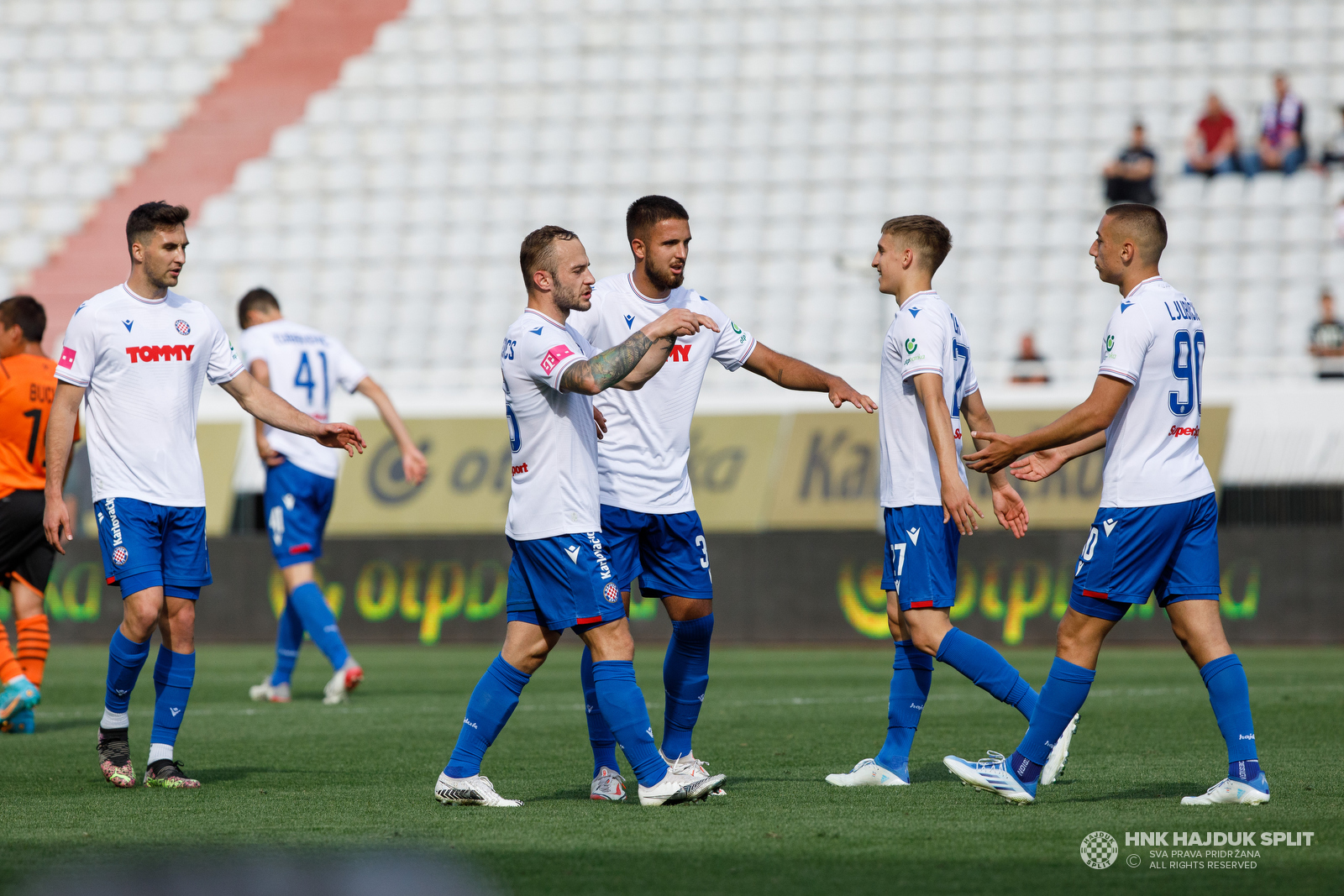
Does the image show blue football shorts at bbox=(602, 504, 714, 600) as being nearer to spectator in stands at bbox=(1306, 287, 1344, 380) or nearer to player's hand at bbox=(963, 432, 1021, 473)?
player's hand at bbox=(963, 432, 1021, 473)

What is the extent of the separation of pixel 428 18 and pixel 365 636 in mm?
12640

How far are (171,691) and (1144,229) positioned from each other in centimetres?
432

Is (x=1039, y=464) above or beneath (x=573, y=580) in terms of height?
above

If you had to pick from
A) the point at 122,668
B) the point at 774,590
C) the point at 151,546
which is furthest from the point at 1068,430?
the point at 774,590

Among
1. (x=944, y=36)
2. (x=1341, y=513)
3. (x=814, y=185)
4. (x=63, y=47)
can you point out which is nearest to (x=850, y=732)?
(x=1341, y=513)

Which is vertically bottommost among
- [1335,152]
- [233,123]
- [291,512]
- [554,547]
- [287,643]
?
[287,643]

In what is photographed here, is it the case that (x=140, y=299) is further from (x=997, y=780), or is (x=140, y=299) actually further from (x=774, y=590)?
(x=774, y=590)

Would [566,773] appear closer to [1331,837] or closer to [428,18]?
[1331,837]

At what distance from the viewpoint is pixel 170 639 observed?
6750mm

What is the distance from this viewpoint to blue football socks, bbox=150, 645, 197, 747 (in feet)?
21.8

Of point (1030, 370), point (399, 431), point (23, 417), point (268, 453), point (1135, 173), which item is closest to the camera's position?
point (23, 417)

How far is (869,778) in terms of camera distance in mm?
6348

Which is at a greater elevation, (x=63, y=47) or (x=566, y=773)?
(x=63, y=47)

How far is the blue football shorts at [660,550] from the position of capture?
623 centimetres
